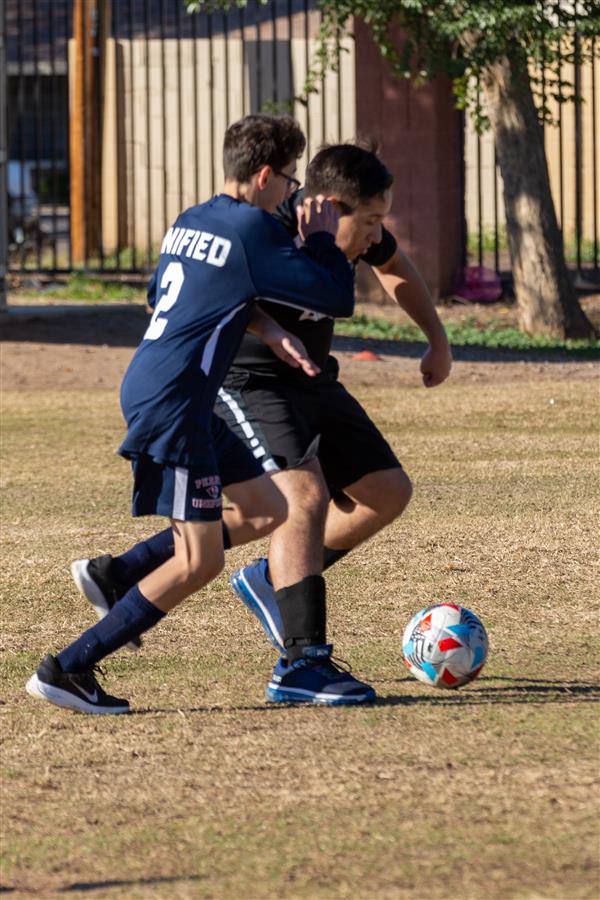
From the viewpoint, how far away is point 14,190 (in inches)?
1138

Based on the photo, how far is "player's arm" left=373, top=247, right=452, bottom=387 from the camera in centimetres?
593

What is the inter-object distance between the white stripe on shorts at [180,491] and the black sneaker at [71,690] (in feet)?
1.96

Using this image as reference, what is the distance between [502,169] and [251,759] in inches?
487

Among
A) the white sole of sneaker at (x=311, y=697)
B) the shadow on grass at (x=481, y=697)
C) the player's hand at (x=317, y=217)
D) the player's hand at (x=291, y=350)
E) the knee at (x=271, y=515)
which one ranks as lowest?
the shadow on grass at (x=481, y=697)

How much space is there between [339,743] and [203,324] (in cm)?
125

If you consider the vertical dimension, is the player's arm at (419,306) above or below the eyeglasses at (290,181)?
below

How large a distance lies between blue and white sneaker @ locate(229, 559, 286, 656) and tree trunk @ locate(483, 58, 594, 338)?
1115 cm

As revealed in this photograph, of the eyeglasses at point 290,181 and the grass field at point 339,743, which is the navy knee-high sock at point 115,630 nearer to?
the grass field at point 339,743

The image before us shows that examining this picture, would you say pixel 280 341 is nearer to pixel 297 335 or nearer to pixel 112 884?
pixel 297 335

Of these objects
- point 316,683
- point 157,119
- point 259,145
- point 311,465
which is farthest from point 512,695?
point 157,119

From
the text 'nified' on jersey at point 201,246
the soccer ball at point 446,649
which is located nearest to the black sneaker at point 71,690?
the soccer ball at point 446,649

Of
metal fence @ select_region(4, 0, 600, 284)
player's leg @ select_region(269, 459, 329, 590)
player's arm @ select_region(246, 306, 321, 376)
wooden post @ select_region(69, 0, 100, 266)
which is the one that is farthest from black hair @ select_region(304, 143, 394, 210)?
wooden post @ select_region(69, 0, 100, 266)

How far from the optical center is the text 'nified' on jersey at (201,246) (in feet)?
16.1

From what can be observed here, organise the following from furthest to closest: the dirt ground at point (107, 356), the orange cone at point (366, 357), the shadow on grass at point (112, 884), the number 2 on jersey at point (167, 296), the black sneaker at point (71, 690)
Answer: the orange cone at point (366, 357) < the dirt ground at point (107, 356) < the black sneaker at point (71, 690) < the number 2 on jersey at point (167, 296) < the shadow on grass at point (112, 884)
